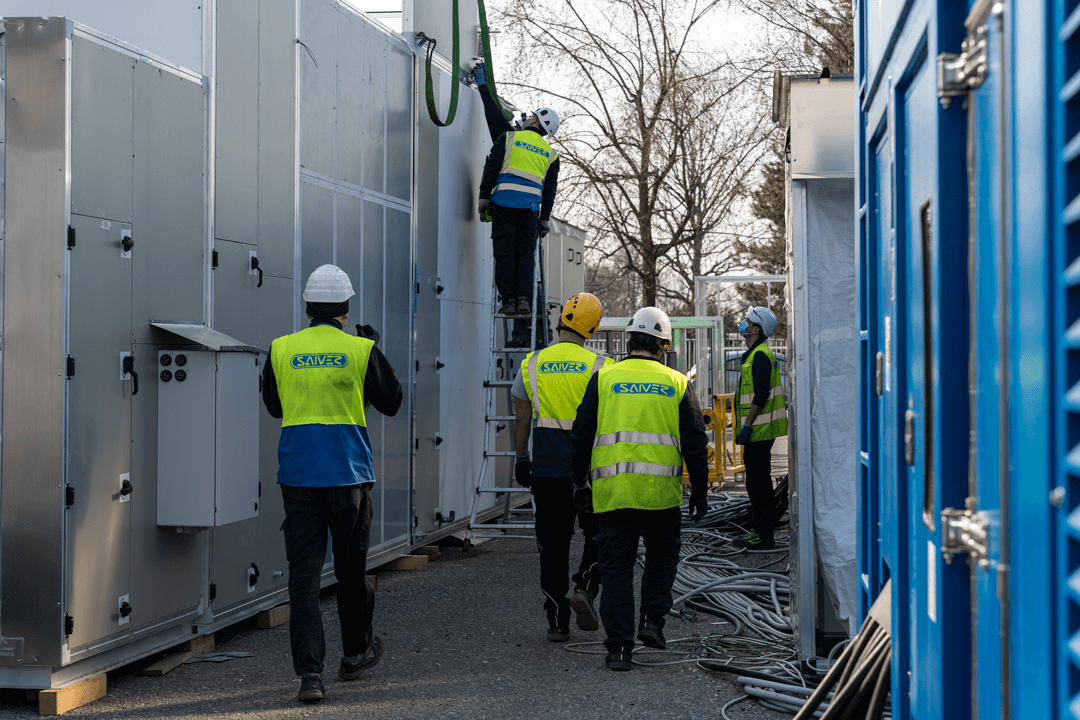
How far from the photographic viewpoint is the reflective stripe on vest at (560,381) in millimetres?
6406

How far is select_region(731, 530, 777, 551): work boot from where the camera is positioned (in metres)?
9.32

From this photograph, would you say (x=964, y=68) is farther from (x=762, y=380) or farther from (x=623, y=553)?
(x=762, y=380)

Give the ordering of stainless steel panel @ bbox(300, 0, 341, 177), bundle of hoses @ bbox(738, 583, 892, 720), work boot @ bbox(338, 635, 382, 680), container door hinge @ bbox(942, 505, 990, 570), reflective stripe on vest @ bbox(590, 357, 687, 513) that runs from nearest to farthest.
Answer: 1. container door hinge @ bbox(942, 505, 990, 570)
2. bundle of hoses @ bbox(738, 583, 892, 720)
3. work boot @ bbox(338, 635, 382, 680)
4. reflective stripe on vest @ bbox(590, 357, 687, 513)
5. stainless steel panel @ bbox(300, 0, 341, 177)

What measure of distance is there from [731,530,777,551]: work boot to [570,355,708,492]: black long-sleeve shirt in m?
3.74

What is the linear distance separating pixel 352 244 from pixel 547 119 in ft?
7.89

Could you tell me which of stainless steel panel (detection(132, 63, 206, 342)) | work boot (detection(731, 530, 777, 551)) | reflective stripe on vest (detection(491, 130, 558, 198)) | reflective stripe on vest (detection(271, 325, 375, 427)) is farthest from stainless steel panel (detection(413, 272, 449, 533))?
reflective stripe on vest (detection(271, 325, 375, 427))

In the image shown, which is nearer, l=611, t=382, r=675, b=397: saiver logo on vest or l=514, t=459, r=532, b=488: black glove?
l=611, t=382, r=675, b=397: saiver logo on vest

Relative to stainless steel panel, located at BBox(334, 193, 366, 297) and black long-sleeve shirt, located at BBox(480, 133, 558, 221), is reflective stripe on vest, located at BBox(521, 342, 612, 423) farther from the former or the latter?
black long-sleeve shirt, located at BBox(480, 133, 558, 221)

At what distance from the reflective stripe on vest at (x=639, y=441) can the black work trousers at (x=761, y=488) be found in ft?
12.9

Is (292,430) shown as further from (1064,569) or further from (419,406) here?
(1064,569)

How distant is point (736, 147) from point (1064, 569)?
63.5 ft

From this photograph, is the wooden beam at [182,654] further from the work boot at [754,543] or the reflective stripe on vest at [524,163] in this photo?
the work boot at [754,543]

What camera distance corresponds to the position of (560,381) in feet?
21.1

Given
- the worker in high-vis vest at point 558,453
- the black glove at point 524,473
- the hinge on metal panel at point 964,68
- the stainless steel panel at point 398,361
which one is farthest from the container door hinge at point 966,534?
the stainless steel panel at point 398,361
